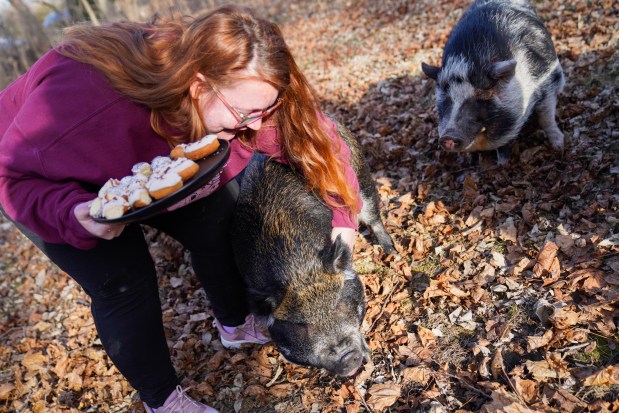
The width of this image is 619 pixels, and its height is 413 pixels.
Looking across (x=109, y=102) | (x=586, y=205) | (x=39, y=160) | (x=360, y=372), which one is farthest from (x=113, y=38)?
(x=586, y=205)

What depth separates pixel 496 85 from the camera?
4402 millimetres

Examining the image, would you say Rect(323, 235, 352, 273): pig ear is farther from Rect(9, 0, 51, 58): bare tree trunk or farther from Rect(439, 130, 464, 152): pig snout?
Rect(9, 0, 51, 58): bare tree trunk

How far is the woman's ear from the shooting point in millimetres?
2432

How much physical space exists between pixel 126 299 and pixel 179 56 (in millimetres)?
1440

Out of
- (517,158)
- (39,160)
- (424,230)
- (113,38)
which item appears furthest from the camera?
(517,158)

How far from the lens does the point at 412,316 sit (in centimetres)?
351

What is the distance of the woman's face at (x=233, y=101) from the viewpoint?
8.14 feet

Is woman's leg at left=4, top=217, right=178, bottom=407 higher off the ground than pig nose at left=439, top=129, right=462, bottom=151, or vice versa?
woman's leg at left=4, top=217, right=178, bottom=407

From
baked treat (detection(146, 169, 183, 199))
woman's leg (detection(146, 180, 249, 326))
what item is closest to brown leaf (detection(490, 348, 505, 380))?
woman's leg (detection(146, 180, 249, 326))

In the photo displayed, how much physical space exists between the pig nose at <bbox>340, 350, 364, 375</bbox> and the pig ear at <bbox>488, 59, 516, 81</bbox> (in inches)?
116

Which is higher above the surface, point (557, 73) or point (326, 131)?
point (326, 131)

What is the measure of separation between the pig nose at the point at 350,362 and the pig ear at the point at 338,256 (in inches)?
22.1

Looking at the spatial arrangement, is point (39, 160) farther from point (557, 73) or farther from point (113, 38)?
point (557, 73)

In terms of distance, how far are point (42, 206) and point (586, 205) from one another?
13.0 ft
